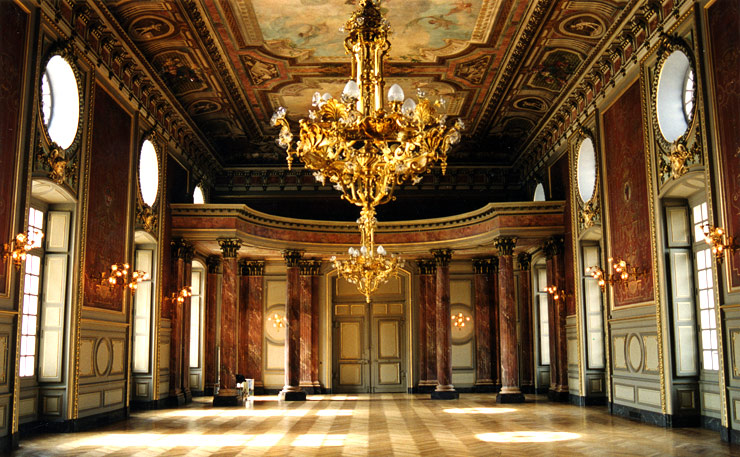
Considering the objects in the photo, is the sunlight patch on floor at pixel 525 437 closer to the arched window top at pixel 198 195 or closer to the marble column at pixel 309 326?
the marble column at pixel 309 326

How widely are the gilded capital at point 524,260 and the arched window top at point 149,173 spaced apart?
437 inches

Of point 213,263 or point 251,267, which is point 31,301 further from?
point 251,267

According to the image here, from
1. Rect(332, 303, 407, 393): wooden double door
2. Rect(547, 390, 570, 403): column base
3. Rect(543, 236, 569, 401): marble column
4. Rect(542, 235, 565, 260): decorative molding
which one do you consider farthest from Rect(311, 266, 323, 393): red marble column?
Rect(542, 235, 565, 260): decorative molding

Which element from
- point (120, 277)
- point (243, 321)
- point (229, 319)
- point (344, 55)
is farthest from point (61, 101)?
point (243, 321)

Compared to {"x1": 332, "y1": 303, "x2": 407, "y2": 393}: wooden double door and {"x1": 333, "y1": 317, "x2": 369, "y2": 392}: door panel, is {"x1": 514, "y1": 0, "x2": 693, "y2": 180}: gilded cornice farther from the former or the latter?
{"x1": 333, "y1": 317, "x2": 369, "y2": 392}: door panel

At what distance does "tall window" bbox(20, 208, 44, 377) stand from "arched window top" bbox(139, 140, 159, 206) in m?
4.41

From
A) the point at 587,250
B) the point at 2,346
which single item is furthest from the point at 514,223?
the point at 2,346

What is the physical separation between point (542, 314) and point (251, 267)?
9401 mm

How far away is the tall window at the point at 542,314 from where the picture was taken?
22.0m

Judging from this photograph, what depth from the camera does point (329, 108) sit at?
9062 millimetres

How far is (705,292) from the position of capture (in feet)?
39.0

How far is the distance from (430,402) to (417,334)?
194 inches

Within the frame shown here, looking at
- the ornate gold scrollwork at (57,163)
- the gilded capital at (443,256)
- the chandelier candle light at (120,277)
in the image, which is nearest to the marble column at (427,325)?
the gilded capital at (443,256)

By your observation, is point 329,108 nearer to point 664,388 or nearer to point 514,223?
point 664,388
